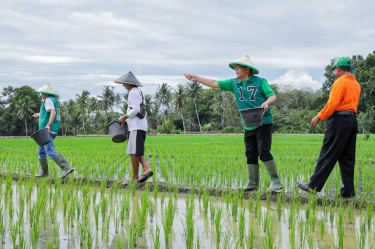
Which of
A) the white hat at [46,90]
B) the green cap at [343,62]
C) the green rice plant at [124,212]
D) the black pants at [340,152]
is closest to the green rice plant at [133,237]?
the green rice plant at [124,212]

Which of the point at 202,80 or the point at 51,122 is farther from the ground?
the point at 202,80

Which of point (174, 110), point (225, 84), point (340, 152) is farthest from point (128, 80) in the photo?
point (174, 110)

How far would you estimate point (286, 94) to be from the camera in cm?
6009

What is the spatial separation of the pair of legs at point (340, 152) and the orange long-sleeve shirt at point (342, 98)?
9 cm

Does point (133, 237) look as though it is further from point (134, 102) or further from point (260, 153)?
point (134, 102)

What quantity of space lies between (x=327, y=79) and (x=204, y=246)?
51.1 metres

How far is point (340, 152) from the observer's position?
396cm

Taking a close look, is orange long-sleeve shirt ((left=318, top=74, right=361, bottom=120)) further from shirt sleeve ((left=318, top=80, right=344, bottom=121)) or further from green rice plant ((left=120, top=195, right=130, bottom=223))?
green rice plant ((left=120, top=195, right=130, bottom=223))

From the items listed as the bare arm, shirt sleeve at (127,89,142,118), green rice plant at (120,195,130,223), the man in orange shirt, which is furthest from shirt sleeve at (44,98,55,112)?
the man in orange shirt

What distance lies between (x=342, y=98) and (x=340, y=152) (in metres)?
0.49

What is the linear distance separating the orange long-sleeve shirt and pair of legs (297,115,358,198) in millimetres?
90

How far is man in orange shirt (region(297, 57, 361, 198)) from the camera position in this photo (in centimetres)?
392

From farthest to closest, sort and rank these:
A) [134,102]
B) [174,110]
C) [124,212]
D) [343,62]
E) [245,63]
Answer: [174,110], [134,102], [245,63], [343,62], [124,212]

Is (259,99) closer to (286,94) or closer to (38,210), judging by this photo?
(38,210)
